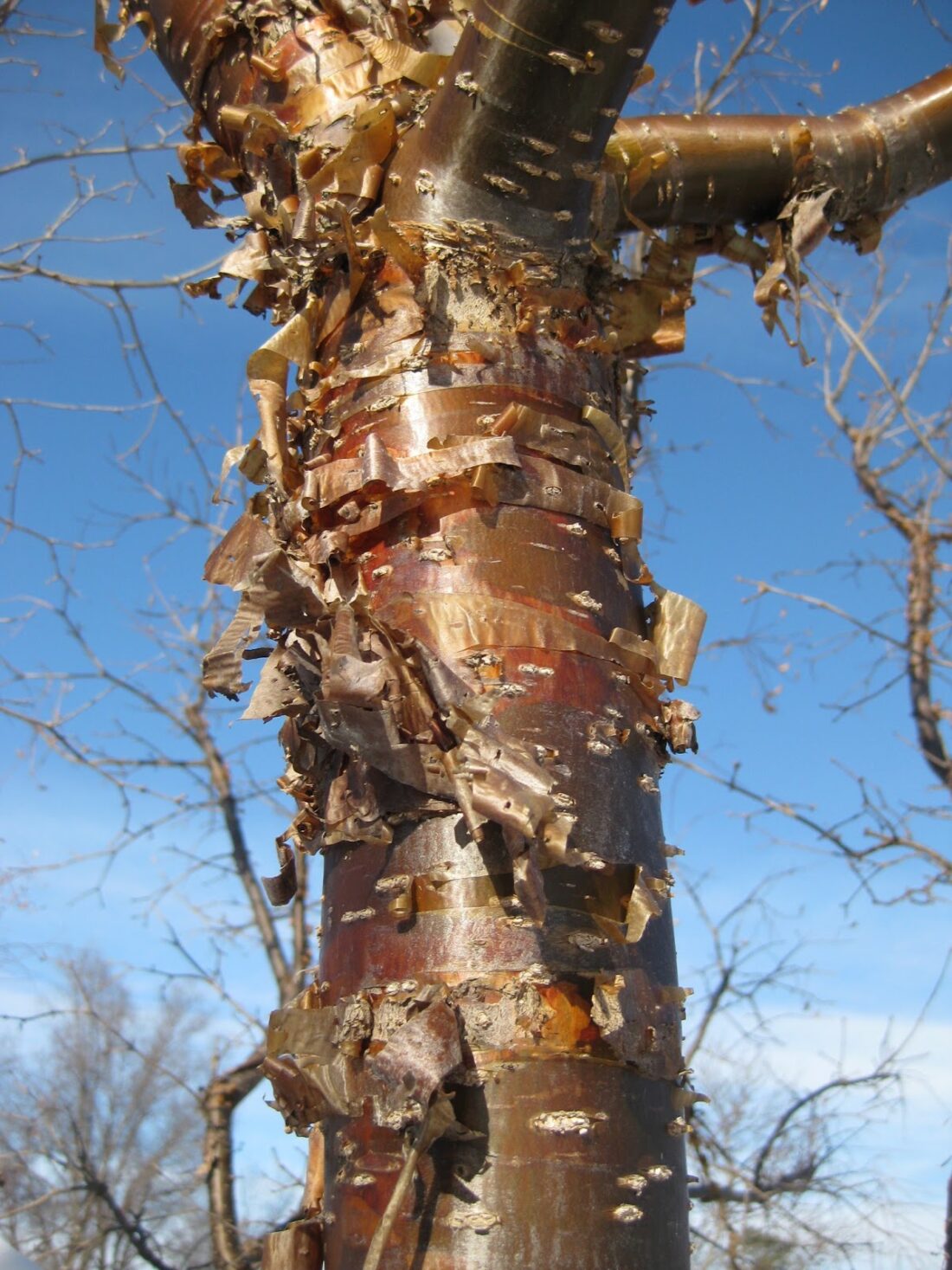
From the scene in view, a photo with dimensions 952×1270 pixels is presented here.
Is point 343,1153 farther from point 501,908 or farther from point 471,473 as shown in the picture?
point 471,473

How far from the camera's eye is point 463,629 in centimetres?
129

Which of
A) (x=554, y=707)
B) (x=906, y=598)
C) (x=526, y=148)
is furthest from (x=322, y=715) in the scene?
(x=906, y=598)

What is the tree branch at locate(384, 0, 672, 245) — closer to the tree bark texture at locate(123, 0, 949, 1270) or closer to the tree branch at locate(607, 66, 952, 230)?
the tree bark texture at locate(123, 0, 949, 1270)

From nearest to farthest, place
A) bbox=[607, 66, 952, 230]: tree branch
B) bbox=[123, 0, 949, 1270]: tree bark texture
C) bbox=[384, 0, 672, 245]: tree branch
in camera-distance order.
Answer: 1. bbox=[123, 0, 949, 1270]: tree bark texture
2. bbox=[384, 0, 672, 245]: tree branch
3. bbox=[607, 66, 952, 230]: tree branch

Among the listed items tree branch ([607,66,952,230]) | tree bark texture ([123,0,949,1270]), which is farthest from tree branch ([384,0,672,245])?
tree branch ([607,66,952,230])

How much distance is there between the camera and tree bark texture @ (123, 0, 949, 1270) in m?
1.10

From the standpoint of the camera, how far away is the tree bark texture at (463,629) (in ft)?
3.62

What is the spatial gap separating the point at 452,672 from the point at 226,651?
344 millimetres

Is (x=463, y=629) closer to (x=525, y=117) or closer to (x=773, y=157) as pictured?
(x=525, y=117)

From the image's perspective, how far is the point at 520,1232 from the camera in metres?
1.04

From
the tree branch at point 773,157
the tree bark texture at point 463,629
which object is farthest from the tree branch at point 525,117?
the tree branch at point 773,157

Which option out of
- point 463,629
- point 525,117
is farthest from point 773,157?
point 463,629

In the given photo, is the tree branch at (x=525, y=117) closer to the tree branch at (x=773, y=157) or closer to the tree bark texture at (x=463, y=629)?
the tree bark texture at (x=463, y=629)

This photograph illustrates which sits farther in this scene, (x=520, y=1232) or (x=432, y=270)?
(x=432, y=270)
